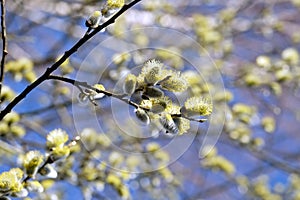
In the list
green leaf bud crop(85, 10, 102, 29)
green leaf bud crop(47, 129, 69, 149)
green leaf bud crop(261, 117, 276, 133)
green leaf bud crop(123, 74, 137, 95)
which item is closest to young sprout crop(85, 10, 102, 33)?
green leaf bud crop(85, 10, 102, 29)

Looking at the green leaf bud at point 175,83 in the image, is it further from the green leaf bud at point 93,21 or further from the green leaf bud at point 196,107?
the green leaf bud at point 93,21

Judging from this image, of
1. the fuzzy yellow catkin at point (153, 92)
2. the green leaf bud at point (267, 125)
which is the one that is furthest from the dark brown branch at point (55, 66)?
the green leaf bud at point (267, 125)

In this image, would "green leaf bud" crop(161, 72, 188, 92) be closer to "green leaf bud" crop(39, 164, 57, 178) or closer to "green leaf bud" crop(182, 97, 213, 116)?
"green leaf bud" crop(182, 97, 213, 116)

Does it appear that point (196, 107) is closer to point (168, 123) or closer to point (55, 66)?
point (168, 123)

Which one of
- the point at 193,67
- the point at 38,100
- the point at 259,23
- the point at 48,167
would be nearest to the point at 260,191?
the point at 193,67

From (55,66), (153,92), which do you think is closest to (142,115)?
(153,92)

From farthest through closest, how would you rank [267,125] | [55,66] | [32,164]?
[267,125] < [32,164] < [55,66]

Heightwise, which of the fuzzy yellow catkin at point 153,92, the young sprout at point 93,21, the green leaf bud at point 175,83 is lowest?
the fuzzy yellow catkin at point 153,92

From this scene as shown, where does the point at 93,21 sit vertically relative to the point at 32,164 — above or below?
above
